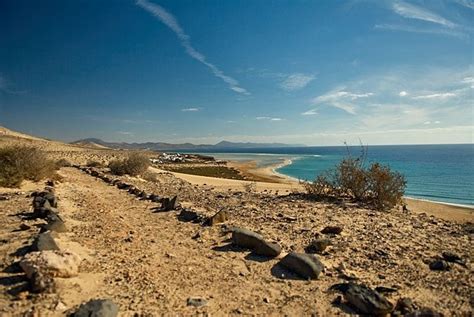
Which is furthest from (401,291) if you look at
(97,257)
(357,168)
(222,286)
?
(357,168)

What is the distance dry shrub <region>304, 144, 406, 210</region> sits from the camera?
11969 millimetres

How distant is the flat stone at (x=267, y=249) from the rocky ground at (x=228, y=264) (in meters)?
0.15

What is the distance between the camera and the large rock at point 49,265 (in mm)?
4410

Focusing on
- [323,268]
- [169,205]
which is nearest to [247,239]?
[323,268]

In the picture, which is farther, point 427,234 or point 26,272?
point 427,234

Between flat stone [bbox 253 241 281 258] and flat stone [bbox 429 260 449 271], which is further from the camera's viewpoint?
flat stone [bbox 253 241 281 258]

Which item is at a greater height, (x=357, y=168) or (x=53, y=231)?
(x=357, y=168)

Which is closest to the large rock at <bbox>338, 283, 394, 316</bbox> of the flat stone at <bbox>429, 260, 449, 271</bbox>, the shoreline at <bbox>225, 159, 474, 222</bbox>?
the flat stone at <bbox>429, 260, 449, 271</bbox>

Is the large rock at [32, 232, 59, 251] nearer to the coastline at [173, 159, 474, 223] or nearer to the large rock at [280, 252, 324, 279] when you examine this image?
the large rock at [280, 252, 324, 279]

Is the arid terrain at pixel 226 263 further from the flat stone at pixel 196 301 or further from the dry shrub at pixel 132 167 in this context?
the dry shrub at pixel 132 167

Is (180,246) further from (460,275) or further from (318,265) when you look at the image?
(460,275)

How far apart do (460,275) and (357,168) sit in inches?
312

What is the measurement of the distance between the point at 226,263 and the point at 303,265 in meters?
1.25

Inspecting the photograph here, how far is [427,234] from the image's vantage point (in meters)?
7.63
